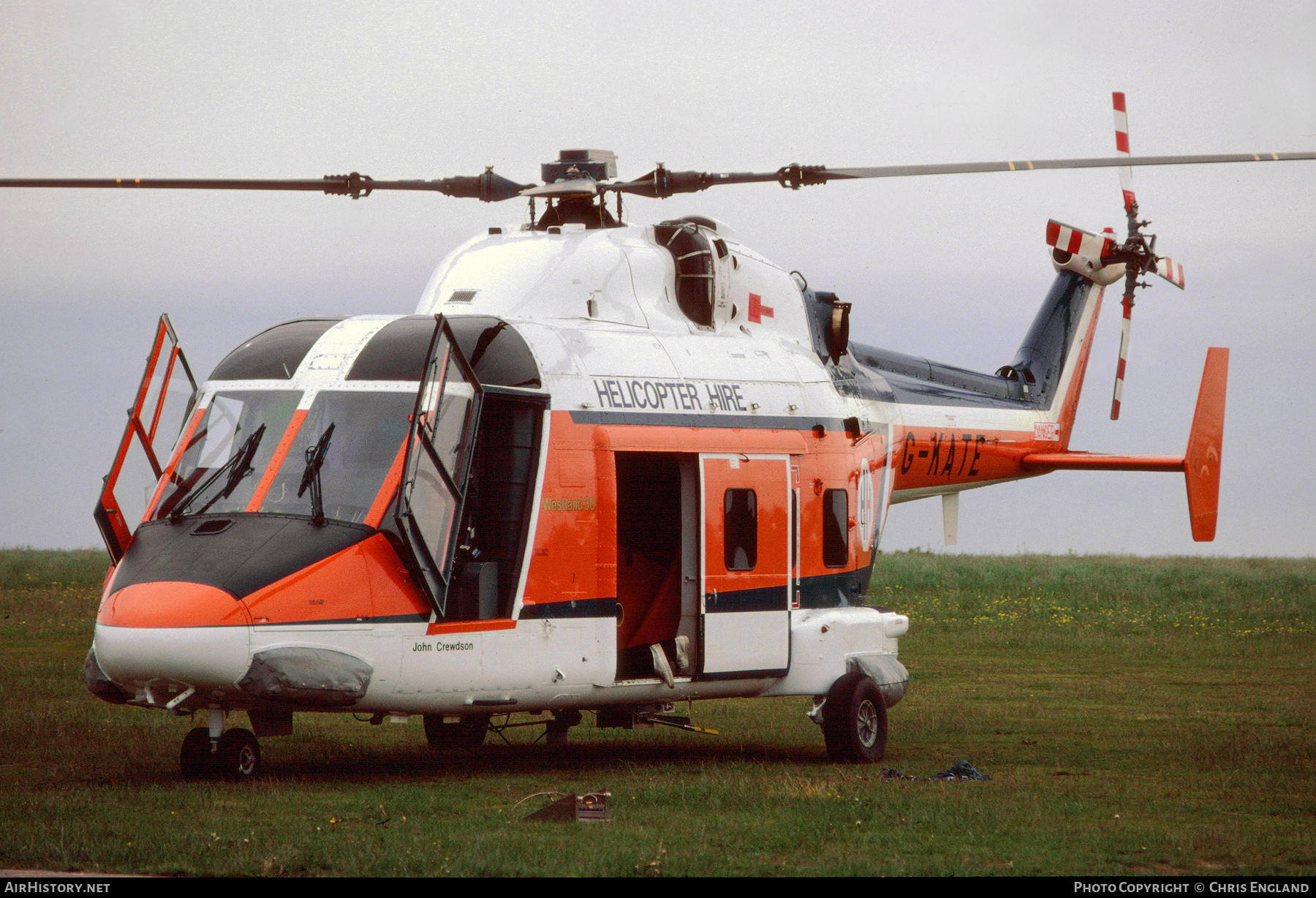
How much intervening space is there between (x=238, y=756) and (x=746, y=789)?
3.58 meters

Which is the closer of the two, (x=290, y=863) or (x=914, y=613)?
(x=290, y=863)

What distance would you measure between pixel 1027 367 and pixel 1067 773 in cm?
744

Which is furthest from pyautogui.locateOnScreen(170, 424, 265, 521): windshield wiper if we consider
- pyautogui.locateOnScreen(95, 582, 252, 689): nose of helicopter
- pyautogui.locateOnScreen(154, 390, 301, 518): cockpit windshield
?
pyautogui.locateOnScreen(95, 582, 252, 689): nose of helicopter

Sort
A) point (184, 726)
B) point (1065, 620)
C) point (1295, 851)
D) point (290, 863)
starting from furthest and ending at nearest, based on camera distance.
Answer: point (1065, 620)
point (184, 726)
point (1295, 851)
point (290, 863)

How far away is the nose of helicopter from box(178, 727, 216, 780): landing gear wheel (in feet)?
3.79

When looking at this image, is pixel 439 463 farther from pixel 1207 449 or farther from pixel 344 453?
pixel 1207 449

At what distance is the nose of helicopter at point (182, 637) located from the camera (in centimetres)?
984

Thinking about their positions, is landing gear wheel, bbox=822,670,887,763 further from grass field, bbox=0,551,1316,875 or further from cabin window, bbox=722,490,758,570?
cabin window, bbox=722,490,758,570

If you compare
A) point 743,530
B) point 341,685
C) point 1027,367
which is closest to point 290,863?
point 341,685

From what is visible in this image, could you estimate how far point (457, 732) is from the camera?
14242 mm

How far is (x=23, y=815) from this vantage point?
981 cm

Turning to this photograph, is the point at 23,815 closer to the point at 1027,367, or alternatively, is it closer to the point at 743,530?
the point at 743,530

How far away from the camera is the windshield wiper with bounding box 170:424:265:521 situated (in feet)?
35.5

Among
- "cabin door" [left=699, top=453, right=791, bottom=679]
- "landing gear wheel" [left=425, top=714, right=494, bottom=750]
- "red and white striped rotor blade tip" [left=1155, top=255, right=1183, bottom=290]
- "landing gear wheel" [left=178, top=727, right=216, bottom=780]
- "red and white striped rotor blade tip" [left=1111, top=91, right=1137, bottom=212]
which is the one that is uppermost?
"red and white striped rotor blade tip" [left=1111, top=91, right=1137, bottom=212]
